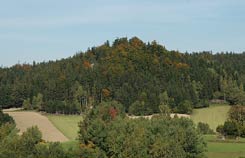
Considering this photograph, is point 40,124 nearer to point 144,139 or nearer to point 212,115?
point 212,115

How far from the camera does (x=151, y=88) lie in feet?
486

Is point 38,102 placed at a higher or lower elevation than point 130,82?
lower

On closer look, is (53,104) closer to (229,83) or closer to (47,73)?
(47,73)

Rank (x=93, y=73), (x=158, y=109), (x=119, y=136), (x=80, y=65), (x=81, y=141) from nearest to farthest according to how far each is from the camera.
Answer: (x=119, y=136) < (x=81, y=141) < (x=158, y=109) < (x=93, y=73) < (x=80, y=65)

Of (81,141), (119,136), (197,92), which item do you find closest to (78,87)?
(197,92)

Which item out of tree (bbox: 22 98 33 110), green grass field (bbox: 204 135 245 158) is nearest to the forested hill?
tree (bbox: 22 98 33 110)

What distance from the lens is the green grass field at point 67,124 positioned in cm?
10509

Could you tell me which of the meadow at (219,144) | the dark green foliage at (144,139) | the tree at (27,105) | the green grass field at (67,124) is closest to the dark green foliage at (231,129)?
the meadow at (219,144)

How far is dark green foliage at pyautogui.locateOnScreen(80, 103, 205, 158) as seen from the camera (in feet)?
196

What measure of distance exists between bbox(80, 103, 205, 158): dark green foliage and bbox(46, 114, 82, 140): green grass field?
30.4 m

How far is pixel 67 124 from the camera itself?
116938 mm

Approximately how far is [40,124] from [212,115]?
144ft

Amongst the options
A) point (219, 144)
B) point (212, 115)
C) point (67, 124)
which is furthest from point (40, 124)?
point (219, 144)

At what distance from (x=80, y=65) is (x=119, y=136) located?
116518mm
